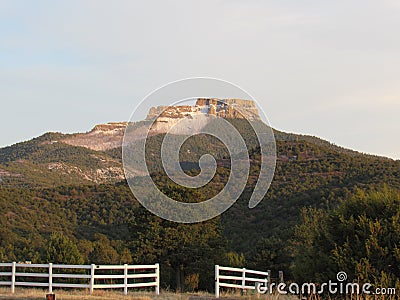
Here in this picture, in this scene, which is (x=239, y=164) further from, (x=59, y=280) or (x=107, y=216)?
(x=59, y=280)

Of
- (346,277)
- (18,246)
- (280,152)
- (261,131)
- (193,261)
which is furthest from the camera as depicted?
(280,152)

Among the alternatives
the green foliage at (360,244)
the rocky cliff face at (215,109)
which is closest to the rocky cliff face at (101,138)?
the rocky cliff face at (215,109)

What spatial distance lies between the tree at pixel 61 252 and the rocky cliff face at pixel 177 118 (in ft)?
23.1

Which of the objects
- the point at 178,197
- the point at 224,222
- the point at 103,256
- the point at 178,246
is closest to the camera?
the point at 178,197

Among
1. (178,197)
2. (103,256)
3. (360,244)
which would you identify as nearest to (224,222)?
(103,256)

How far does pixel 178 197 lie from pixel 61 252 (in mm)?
7845

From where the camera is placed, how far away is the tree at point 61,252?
95.0 ft

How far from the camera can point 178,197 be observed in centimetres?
3438

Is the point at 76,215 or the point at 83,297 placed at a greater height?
the point at 76,215

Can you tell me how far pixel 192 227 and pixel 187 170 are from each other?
1336 cm

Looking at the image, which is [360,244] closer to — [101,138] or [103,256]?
[103,256]

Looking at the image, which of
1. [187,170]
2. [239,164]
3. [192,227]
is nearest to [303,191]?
[239,164]

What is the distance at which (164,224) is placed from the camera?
3538 centimetres

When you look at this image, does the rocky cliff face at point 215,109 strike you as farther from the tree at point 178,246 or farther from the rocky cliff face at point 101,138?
the rocky cliff face at point 101,138
